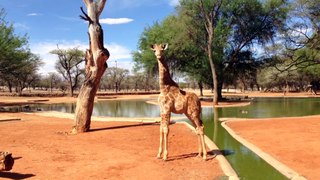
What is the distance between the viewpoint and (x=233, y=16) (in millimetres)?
43469

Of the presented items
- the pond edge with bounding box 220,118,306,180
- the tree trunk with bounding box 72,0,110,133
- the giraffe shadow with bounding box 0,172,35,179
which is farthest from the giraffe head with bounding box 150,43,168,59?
the tree trunk with bounding box 72,0,110,133

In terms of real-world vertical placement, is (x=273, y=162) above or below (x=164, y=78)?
below

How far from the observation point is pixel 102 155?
1149 centimetres

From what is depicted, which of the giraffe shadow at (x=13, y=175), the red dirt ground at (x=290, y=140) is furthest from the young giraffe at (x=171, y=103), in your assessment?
the giraffe shadow at (x=13, y=175)

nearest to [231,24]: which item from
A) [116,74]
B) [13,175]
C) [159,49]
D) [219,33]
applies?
[219,33]

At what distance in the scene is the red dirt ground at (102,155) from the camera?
9.27m

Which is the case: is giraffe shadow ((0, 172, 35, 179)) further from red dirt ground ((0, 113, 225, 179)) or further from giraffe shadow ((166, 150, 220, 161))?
giraffe shadow ((166, 150, 220, 161))

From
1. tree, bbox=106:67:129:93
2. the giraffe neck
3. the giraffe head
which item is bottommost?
the giraffe neck

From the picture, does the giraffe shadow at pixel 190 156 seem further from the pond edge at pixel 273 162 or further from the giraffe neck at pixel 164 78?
the giraffe neck at pixel 164 78

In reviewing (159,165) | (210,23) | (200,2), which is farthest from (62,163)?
(200,2)

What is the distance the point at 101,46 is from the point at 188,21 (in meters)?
25.8

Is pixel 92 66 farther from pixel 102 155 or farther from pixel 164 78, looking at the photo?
pixel 102 155

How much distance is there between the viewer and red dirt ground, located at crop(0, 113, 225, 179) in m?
9.27

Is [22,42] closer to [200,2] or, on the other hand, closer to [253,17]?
[200,2]
